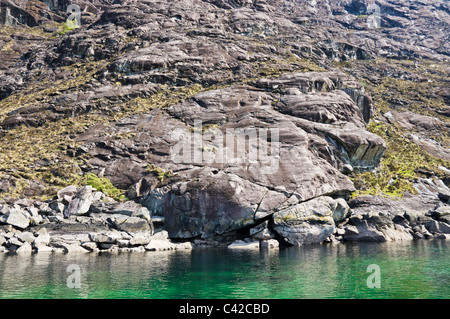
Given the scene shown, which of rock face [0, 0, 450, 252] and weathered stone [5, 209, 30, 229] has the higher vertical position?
rock face [0, 0, 450, 252]

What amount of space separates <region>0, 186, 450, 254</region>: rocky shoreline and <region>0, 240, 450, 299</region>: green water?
5.45 meters

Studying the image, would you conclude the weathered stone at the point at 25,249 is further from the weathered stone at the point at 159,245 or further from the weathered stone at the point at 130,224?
the weathered stone at the point at 159,245

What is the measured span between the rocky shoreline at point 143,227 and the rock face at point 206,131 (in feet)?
0.73

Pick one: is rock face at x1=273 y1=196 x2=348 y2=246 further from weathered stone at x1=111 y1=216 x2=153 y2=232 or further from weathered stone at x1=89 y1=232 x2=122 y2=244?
weathered stone at x1=89 y1=232 x2=122 y2=244

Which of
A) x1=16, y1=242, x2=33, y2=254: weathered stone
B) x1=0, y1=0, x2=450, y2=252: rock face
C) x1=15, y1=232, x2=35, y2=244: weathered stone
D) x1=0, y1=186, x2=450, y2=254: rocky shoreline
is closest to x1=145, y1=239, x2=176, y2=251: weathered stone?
x1=0, y1=186, x2=450, y2=254: rocky shoreline

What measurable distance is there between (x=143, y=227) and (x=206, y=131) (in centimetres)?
2442

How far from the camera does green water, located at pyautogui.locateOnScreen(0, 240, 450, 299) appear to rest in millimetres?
22516

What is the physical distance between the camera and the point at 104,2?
566 ft

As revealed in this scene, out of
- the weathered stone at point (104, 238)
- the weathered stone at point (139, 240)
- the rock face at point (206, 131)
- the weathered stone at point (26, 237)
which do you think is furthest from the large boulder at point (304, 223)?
the weathered stone at point (26, 237)

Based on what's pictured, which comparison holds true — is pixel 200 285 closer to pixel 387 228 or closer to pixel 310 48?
pixel 387 228

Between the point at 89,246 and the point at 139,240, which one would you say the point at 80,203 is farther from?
the point at 139,240

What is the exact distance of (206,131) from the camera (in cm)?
6581

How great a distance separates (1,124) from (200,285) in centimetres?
7469

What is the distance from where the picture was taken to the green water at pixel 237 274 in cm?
2252
